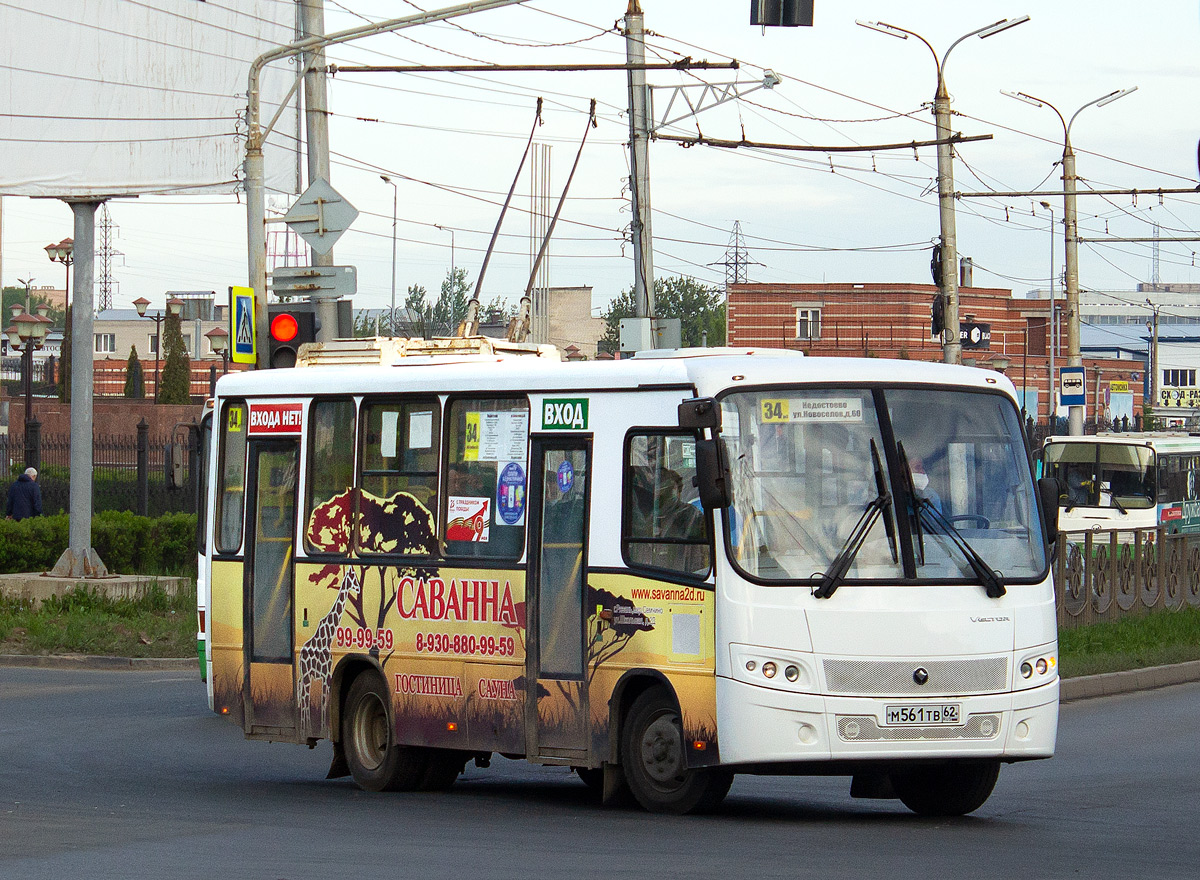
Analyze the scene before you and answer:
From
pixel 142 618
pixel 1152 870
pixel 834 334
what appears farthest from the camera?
pixel 834 334

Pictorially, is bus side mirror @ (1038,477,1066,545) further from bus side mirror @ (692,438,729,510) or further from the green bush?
the green bush

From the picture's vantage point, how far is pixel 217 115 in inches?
1036

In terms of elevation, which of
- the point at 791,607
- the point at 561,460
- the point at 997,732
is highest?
the point at 561,460

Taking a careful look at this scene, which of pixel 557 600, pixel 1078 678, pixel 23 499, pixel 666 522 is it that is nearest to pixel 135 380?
pixel 23 499

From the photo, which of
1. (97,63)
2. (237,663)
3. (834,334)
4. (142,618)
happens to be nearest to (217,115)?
(97,63)

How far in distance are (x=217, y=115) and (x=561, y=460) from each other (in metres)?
17.6

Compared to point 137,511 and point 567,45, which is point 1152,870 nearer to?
point 567,45

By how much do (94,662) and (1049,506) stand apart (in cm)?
1295

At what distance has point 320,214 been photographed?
17.9m

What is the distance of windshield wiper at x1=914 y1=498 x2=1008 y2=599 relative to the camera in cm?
923

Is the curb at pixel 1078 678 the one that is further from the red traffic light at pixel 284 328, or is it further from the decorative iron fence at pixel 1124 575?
the red traffic light at pixel 284 328

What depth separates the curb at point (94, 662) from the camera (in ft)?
64.8

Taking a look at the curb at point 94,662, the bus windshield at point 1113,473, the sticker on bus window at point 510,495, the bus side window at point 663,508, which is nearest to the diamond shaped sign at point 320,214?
the curb at point 94,662

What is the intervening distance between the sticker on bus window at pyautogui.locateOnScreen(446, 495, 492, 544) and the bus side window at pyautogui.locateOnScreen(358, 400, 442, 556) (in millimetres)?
136
